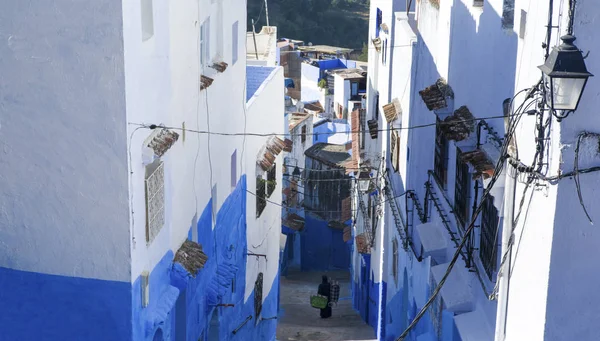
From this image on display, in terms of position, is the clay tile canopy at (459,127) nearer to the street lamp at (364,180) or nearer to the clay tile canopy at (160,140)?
the clay tile canopy at (160,140)

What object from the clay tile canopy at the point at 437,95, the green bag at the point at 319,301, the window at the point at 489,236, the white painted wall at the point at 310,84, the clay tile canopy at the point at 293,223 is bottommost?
the green bag at the point at 319,301

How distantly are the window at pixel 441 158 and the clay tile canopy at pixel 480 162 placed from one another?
11.6 feet

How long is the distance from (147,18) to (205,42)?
242 inches

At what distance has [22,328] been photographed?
13.4 metres

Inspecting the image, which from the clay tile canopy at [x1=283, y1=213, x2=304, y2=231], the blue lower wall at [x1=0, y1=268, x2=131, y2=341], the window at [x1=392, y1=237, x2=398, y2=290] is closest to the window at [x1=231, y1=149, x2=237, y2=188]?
the window at [x1=392, y1=237, x2=398, y2=290]

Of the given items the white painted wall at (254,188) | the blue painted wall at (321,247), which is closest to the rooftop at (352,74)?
the blue painted wall at (321,247)

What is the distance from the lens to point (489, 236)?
45.0 feet

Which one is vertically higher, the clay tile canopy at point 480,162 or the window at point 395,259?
the clay tile canopy at point 480,162

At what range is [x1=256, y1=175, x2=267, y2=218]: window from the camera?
27156 mm

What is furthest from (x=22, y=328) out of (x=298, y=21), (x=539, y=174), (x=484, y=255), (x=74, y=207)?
(x=298, y=21)

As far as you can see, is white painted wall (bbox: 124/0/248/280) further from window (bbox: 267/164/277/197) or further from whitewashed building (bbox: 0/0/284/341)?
window (bbox: 267/164/277/197)

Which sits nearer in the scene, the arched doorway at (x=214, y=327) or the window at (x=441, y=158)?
the window at (x=441, y=158)

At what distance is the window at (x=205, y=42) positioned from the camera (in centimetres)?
1919

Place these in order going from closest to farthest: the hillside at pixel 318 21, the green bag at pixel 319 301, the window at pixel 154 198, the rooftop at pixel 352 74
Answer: the window at pixel 154 198 < the green bag at pixel 319 301 < the rooftop at pixel 352 74 < the hillside at pixel 318 21
